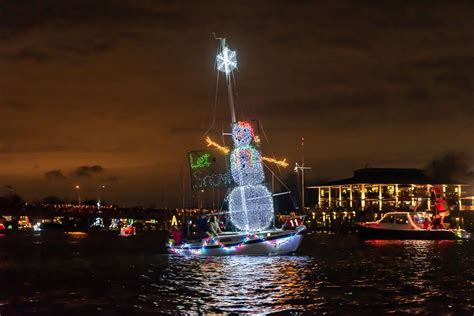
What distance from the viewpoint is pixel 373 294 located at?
113ft

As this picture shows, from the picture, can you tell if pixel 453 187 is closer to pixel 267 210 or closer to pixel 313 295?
pixel 267 210

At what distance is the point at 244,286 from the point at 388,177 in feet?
388

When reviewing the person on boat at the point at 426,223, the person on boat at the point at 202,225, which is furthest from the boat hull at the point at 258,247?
the person on boat at the point at 426,223

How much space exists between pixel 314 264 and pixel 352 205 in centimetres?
10286

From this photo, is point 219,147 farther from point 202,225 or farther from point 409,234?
point 409,234

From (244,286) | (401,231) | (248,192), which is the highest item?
(248,192)

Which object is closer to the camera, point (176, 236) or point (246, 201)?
point (246, 201)

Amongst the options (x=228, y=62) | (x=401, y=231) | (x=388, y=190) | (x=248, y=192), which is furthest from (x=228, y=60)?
(x=388, y=190)

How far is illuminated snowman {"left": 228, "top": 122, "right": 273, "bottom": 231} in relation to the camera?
178 feet

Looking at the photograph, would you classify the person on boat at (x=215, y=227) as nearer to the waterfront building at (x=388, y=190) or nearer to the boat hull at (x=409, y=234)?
the boat hull at (x=409, y=234)

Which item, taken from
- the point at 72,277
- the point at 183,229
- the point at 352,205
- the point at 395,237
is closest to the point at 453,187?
the point at 352,205

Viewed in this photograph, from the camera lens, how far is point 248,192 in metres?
54.6

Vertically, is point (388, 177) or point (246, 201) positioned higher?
point (388, 177)

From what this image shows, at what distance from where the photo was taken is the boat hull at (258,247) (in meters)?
54.2
